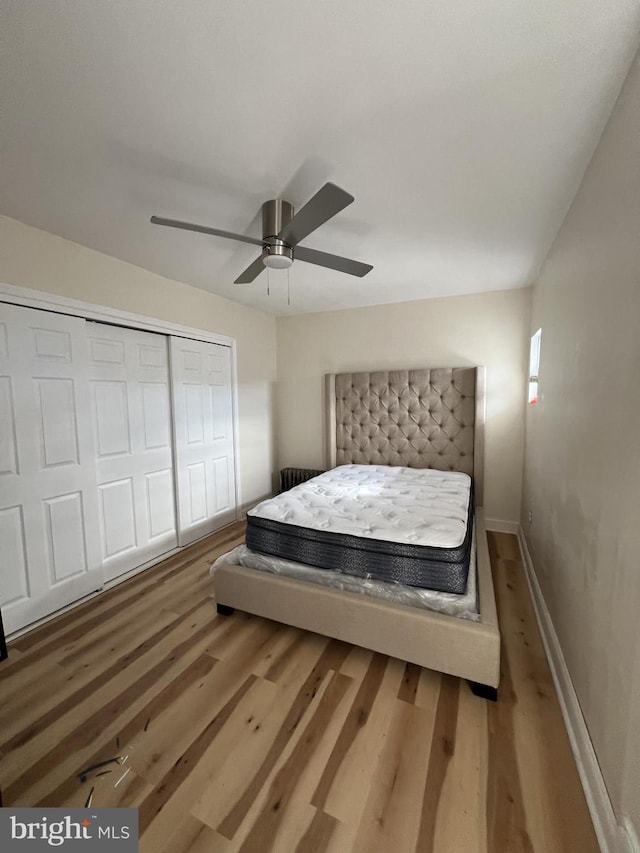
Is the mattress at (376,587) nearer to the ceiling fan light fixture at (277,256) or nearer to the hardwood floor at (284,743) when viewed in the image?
the hardwood floor at (284,743)

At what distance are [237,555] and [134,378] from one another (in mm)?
1634

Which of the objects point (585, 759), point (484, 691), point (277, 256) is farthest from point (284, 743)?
point (277, 256)

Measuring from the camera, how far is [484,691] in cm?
145

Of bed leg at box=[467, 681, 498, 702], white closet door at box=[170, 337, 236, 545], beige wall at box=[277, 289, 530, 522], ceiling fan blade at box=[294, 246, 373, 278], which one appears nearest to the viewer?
bed leg at box=[467, 681, 498, 702]

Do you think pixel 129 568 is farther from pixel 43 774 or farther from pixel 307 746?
pixel 307 746

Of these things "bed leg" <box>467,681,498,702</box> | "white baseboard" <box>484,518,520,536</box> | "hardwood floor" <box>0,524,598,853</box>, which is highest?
"white baseboard" <box>484,518,520,536</box>

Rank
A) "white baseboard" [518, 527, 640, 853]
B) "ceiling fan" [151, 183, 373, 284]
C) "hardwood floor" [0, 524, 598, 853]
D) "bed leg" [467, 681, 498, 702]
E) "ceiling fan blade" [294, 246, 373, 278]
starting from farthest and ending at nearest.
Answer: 1. "ceiling fan blade" [294, 246, 373, 278]
2. "bed leg" [467, 681, 498, 702]
3. "ceiling fan" [151, 183, 373, 284]
4. "hardwood floor" [0, 524, 598, 853]
5. "white baseboard" [518, 527, 640, 853]

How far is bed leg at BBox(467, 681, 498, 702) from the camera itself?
1434mm

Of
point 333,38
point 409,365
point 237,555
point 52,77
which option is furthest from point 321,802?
point 409,365

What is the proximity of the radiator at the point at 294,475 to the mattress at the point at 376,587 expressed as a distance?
1880 millimetres

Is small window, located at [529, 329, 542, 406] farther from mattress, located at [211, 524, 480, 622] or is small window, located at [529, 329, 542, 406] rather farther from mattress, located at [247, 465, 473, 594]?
mattress, located at [211, 524, 480, 622]

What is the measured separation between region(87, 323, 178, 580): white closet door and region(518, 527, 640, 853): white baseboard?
284cm

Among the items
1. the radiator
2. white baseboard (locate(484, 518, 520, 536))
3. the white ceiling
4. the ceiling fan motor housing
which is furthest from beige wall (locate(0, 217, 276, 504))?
white baseboard (locate(484, 518, 520, 536))

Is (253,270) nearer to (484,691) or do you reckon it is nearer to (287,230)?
(287,230)
